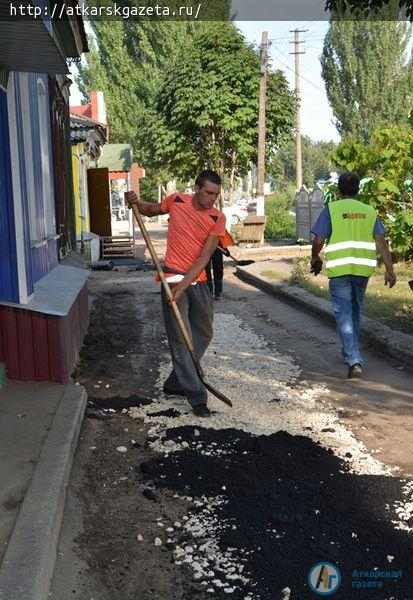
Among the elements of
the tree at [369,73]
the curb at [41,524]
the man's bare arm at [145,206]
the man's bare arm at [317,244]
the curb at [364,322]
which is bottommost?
the curb at [364,322]

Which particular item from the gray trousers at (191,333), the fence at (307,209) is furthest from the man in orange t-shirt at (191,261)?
the fence at (307,209)

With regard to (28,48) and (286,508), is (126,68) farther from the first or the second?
(286,508)

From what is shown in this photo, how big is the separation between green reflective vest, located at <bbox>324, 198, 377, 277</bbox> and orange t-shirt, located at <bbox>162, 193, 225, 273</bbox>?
1721 millimetres

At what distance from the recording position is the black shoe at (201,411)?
5727mm

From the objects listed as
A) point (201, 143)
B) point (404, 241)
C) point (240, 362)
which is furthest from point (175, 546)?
point (201, 143)

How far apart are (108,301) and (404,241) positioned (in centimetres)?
487

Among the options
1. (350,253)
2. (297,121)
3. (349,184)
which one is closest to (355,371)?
(350,253)

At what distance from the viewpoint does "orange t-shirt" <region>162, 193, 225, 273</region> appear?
586 cm

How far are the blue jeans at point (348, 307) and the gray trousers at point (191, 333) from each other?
160 centimetres

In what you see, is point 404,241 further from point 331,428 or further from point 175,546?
point 175,546

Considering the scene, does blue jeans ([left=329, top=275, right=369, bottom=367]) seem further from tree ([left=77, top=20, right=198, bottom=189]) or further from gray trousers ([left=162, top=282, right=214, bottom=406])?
tree ([left=77, top=20, right=198, bottom=189])

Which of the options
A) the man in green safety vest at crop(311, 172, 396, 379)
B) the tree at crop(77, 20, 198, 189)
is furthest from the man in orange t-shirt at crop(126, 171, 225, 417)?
the tree at crop(77, 20, 198, 189)

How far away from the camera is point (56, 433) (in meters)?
4.74

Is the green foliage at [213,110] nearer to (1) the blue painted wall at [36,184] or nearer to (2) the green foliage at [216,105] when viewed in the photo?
(2) the green foliage at [216,105]
